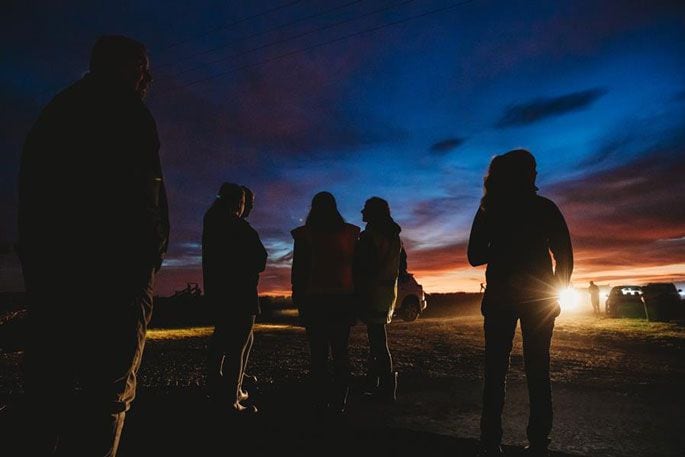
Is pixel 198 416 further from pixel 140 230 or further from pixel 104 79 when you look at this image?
pixel 104 79

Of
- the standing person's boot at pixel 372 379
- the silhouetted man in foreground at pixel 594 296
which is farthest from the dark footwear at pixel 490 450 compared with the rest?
the silhouetted man in foreground at pixel 594 296

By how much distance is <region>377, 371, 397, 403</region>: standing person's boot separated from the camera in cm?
406

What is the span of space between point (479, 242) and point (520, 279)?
36cm

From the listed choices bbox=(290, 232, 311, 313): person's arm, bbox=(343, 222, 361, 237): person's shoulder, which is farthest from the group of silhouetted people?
bbox=(290, 232, 311, 313): person's arm

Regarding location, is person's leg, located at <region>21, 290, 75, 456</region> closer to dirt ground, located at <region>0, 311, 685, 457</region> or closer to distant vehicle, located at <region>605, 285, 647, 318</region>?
dirt ground, located at <region>0, 311, 685, 457</region>

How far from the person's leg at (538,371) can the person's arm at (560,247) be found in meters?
0.30

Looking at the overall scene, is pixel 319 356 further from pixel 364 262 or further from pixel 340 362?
pixel 364 262

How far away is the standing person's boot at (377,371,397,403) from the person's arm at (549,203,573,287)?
6.38 feet

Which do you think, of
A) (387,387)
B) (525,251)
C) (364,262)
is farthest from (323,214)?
(387,387)

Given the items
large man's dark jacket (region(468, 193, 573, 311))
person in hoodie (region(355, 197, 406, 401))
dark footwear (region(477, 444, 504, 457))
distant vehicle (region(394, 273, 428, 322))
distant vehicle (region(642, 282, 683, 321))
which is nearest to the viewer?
dark footwear (region(477, 444, 504, 457))

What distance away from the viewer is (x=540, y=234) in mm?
2783

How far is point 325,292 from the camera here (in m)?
3.61

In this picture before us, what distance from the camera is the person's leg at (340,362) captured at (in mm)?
3578

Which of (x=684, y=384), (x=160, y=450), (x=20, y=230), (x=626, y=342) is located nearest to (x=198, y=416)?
(x=160, y=450)
